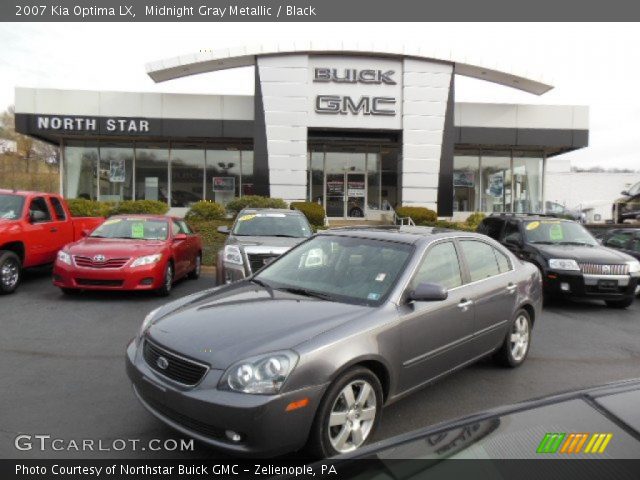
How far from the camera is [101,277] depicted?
750 cm

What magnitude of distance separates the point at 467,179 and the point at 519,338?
19.2m

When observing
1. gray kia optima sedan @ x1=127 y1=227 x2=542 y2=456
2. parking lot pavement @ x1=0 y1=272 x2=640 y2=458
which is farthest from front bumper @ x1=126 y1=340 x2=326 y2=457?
parking lot pavement @ x1=0 y1=272 x2=640 y2=458

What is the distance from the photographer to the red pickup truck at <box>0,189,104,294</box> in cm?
816

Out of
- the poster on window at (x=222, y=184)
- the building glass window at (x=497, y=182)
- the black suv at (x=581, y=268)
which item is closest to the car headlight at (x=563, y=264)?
the black suv at (x=581, y=268)

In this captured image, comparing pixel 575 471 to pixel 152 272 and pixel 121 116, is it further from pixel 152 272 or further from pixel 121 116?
pixel 121 116

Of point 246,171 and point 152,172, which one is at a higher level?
point 246,171

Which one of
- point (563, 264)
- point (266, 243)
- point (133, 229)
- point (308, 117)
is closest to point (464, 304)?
point (266, 243)

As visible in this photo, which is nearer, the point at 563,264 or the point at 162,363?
the point at 162,363

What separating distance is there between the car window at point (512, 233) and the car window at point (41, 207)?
9.32 metres

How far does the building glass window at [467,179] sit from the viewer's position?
2316 centimetres

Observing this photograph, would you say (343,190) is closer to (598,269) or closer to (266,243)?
(266,243)

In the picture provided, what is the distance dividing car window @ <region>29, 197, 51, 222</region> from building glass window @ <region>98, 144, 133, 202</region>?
1319 cm

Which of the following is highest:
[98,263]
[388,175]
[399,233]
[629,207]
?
[388,175]

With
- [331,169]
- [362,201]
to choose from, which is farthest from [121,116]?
[362,201]
